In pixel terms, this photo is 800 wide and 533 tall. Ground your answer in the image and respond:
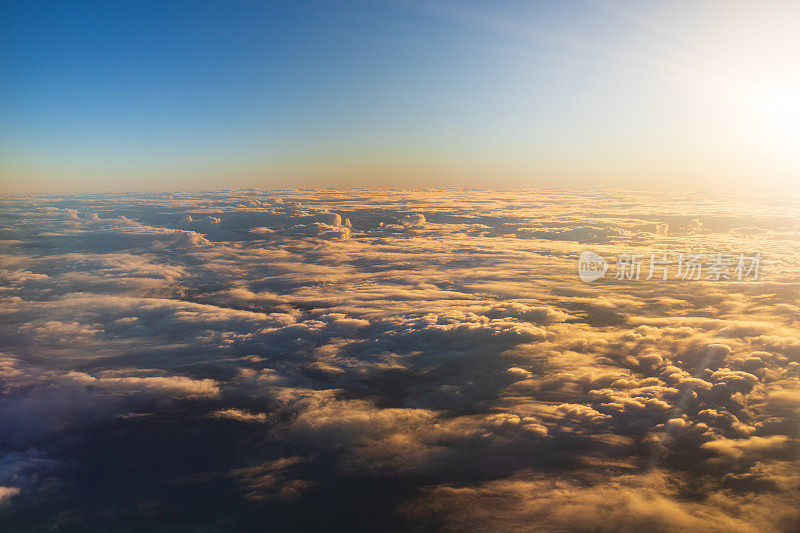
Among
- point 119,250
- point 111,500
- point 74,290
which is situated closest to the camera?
point 111,500

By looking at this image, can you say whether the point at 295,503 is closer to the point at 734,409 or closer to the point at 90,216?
the point at 734,409

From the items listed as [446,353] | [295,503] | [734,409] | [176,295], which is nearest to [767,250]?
[734,409]

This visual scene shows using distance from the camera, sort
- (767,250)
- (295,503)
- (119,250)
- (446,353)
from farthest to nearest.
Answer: (119,250), (767,250), (446,353), (295,503)

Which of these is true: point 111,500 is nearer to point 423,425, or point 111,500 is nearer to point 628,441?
point 423,425

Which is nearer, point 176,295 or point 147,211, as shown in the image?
point 176,295

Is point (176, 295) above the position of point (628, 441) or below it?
below
